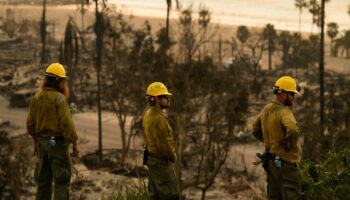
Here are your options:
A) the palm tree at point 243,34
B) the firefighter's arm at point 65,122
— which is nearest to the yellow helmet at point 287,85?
the firefighter's arm at point 65,122

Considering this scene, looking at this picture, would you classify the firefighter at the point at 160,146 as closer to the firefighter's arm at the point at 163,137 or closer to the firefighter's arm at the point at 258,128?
the firefighter's arm at the point at 163,137

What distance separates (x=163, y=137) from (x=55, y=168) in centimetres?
130

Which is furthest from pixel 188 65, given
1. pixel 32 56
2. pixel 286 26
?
pixel 286 26

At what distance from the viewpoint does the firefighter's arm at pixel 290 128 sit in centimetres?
609

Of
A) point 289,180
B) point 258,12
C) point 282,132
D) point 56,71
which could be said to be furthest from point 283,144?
point 258,12

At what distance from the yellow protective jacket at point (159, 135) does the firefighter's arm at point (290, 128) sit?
136 cm

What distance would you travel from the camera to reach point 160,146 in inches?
265

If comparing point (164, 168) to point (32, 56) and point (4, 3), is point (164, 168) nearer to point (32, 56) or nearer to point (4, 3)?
point (32, 56)

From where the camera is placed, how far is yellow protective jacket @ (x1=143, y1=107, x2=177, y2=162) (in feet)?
22.0

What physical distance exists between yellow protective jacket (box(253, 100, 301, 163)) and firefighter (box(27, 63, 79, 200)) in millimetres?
2204

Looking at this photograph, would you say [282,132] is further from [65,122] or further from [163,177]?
[65,122]

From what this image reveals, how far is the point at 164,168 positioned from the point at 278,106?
156 cm

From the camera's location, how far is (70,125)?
634 centimetres

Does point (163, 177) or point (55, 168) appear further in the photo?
point (163, 177)
